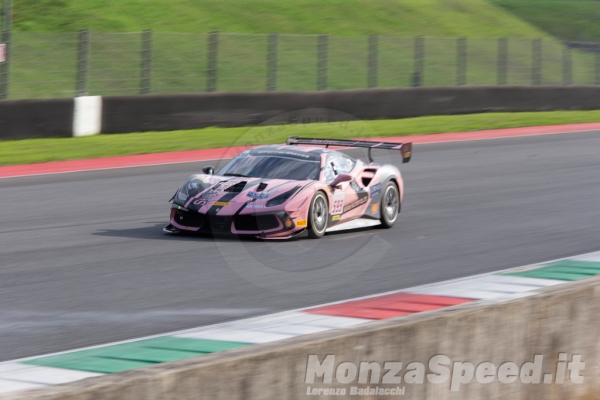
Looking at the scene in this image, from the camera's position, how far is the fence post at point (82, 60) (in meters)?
20.6

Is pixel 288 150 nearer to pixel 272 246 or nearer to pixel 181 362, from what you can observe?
pixel 272 246

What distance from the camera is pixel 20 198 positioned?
526 inches

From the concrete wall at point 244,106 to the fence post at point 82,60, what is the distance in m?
1.28

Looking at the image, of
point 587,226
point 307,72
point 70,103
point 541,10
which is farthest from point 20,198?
point 541,10

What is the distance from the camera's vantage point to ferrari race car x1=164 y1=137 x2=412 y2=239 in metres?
10.3

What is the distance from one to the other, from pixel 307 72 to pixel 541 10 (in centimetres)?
3469

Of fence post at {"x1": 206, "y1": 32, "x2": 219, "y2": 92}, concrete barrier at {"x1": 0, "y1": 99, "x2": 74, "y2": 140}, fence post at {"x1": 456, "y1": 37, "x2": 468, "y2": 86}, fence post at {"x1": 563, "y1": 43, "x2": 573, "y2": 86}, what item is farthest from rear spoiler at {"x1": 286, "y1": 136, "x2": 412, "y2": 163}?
fence post at {"x1": 563, "y1": 43, "x2": 573, "y2": 86}

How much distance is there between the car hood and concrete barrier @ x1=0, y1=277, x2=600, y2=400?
476cm

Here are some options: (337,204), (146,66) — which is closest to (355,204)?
(337,204)

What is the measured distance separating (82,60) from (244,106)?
3.78m

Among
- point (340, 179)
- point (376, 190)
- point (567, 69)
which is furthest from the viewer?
point (567, 69)

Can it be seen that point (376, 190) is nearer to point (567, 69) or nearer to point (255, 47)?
point (255, 47)

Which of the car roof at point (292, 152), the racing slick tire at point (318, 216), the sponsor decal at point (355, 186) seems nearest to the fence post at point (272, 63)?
the car roof at point (292, 152)

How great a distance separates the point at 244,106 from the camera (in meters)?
22.1
